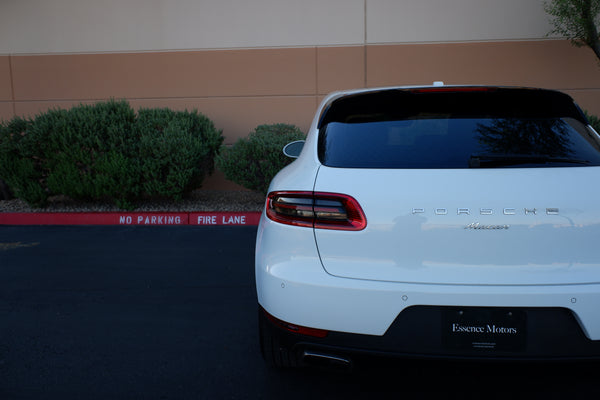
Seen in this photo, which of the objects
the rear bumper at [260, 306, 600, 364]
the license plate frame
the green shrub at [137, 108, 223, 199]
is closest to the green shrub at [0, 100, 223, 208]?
the green shrub at [137, 108, 223, 199]

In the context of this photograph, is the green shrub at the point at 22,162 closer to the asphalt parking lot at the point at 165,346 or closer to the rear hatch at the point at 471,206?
the asphalt parking lot at the point at 165,346

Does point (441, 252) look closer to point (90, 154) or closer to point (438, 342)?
point (438, 342)

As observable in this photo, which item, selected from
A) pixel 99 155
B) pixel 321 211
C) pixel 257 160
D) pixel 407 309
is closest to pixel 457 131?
pixel 321 211

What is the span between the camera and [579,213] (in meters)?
1.96

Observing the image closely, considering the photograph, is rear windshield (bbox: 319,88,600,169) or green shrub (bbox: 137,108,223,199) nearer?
rear windshield (bbox: 319,88,600,169)

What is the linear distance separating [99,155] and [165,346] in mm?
5188

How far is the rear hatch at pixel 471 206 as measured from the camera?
6.41 ft

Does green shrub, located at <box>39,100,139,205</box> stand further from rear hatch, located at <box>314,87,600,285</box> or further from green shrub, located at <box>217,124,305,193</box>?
rear hatch, located at <box>314,87,600,285</box>

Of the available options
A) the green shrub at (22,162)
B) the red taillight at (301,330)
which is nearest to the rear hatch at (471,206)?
the red taillight at (301,330)

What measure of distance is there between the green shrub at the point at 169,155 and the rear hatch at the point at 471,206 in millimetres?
5396

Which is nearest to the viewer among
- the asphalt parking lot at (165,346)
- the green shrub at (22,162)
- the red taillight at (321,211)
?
the red taillight at (321,211)

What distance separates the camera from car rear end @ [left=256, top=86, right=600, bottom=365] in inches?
76.4

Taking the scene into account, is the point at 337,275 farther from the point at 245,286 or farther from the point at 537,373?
the point at 245,286

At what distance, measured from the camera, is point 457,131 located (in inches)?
92.9
